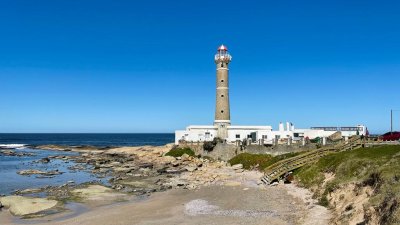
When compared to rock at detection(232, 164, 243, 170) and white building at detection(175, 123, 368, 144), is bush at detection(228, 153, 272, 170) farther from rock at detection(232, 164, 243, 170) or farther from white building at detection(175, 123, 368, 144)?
white building at detection(175, 123, 368, 144)

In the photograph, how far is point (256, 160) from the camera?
160 feet

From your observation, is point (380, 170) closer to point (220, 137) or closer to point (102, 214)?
point (102, 214)

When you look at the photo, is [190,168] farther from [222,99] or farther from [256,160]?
[222,99]

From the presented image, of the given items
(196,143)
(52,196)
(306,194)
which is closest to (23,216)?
(52,196)

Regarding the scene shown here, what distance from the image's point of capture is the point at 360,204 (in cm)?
2178

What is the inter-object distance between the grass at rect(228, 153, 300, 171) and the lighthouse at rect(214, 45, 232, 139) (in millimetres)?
13162

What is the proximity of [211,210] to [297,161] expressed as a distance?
14669mm

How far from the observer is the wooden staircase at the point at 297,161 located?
3759 centimetres

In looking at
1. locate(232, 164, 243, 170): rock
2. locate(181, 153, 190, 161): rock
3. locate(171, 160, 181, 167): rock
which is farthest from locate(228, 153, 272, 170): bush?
locate(181, 153, 190, 161): rock

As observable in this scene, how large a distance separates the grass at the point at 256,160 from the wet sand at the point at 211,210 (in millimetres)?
11260

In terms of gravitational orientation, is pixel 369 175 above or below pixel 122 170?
above

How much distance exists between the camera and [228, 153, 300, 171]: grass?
148 ft

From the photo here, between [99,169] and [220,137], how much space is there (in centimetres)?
1940

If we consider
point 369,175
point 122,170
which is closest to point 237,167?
point 122,170
